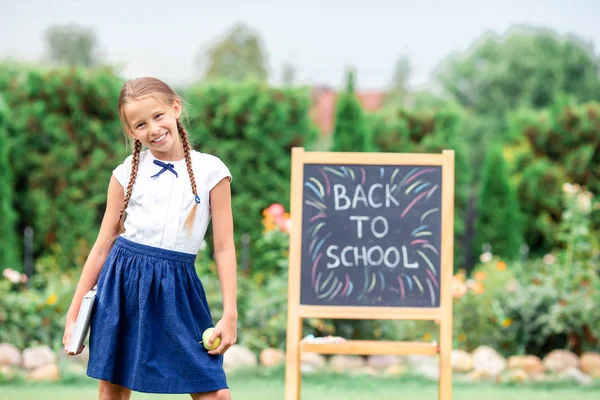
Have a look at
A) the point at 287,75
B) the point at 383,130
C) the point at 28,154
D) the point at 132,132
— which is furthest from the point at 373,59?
the point at 132,132

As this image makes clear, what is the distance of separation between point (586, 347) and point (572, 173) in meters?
3.19

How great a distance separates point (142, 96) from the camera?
7.55 feet

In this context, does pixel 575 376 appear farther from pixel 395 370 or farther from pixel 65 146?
pixel 65 146

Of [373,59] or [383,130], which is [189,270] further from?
[373,59]

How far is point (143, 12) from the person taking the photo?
44.2 ft

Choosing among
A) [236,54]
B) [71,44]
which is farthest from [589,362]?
[71,44]

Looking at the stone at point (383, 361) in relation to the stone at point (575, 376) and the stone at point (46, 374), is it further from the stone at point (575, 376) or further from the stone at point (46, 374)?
the stone at point (46, 374)

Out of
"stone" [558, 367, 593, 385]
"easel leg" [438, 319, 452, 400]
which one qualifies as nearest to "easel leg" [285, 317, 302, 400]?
"easel leg" [438, 319, 452, 400]

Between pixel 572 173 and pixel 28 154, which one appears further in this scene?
pixel 572 173

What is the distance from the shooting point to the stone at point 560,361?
5234mm

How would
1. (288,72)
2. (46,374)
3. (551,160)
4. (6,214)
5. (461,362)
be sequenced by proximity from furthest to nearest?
(288,72)
(551,160)
(6,214)
(461,362)
(46,374)

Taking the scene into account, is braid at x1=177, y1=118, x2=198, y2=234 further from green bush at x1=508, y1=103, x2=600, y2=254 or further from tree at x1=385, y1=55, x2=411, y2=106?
tree at x1=385, y1=55, x2=411, y2=106

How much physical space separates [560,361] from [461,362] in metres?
0.61

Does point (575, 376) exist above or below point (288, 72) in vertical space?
below
